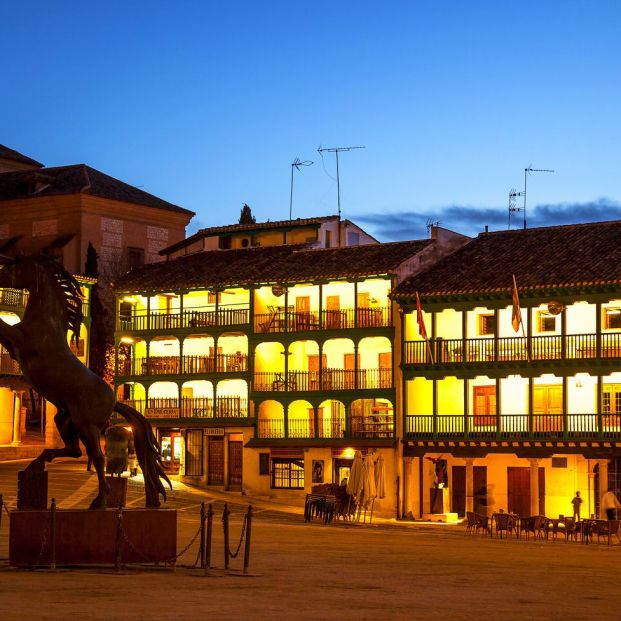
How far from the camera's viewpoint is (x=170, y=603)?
2025cm

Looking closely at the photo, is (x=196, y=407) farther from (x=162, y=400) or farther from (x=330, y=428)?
(x=330, y=428)

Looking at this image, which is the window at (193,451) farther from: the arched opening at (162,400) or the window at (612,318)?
the window at (612,318)

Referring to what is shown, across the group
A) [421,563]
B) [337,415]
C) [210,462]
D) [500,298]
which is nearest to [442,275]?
[500,298]

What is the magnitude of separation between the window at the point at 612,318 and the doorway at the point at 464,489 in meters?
7.44

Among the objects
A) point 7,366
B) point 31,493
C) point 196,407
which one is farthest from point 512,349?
point 31,493

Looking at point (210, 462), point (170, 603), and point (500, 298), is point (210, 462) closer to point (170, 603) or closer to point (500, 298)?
point (500, 298)

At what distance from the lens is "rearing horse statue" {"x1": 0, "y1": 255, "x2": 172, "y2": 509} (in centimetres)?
2512

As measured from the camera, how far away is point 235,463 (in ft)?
210

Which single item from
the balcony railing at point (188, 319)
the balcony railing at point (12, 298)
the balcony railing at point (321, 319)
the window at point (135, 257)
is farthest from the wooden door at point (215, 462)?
the window at point (135, 257)

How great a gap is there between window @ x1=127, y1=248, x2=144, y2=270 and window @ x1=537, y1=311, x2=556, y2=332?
33533 millimetres

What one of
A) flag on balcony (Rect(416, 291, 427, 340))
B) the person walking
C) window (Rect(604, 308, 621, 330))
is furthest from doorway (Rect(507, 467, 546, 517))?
the person walking

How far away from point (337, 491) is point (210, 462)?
12772 millimetres

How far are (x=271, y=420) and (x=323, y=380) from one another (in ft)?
10.9

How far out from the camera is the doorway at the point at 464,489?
56.0 m
